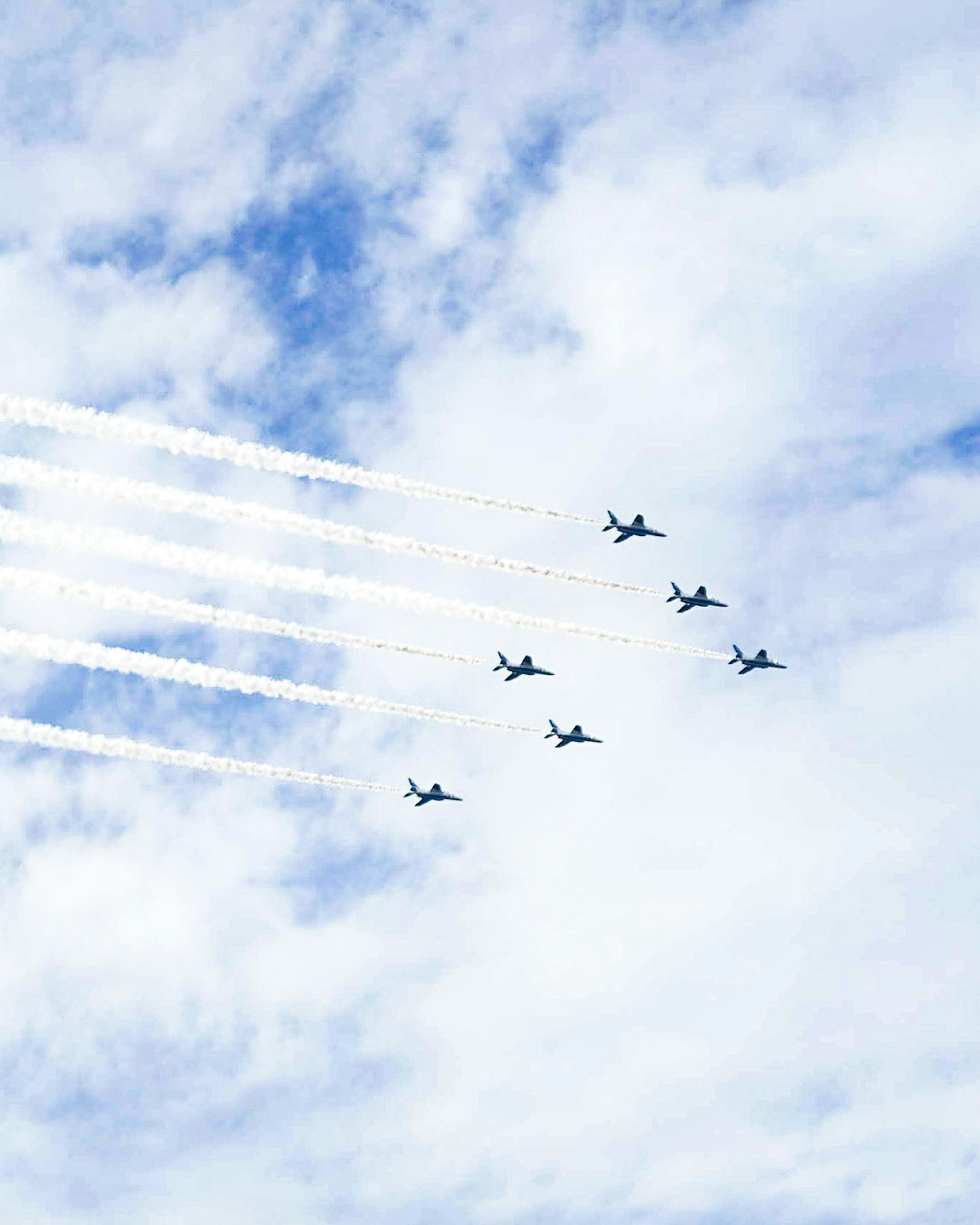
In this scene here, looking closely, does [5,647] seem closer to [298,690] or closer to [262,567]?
[262,567]

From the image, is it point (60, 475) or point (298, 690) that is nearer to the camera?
point (60, 475)

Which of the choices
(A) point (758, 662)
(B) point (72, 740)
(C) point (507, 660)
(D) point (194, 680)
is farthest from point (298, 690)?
(A) point (758, 662)

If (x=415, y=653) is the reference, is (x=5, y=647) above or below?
below

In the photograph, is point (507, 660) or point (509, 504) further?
point (507, 660)

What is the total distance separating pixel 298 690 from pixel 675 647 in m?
33.3

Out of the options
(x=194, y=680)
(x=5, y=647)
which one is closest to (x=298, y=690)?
(x=194, y=680)

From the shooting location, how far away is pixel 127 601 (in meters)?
79.6

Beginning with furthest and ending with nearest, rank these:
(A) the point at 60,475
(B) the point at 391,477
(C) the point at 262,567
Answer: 1. (B) the point at 391,477
2. (C) the point at 262,567
3. (A) the point at 60,475


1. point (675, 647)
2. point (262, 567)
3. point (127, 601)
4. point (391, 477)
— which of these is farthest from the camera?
point (675, 647)

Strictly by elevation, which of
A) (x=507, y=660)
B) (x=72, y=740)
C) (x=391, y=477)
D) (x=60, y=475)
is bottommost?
(x=72, y=740)

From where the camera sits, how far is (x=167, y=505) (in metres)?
80.0

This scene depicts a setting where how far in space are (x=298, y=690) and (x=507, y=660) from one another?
1269 inches

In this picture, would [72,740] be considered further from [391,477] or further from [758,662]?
[758,662]

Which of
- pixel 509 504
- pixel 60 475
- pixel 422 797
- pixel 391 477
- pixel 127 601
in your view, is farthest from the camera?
pixel 422 797
